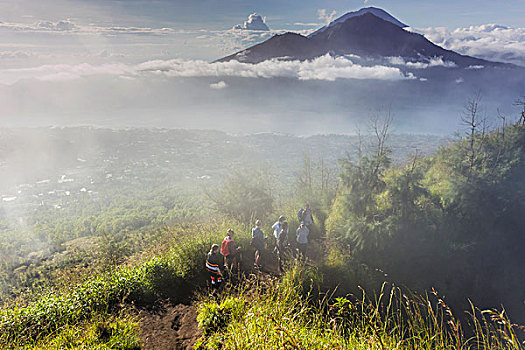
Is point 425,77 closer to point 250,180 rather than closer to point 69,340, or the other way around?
point 250,180

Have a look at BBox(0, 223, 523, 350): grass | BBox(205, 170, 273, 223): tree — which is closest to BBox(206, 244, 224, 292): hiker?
BBox(0, 223, 523, 350): grass

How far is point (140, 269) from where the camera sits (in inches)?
257

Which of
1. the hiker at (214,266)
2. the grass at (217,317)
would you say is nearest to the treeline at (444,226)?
the grass at (217,317)

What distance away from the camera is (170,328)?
508 centimetres

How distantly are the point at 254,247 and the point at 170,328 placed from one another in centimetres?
402

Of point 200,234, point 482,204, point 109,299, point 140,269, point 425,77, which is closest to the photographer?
point 109,299

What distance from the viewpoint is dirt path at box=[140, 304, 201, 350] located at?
180 inches

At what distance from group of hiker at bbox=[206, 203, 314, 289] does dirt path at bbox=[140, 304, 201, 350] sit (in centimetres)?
91

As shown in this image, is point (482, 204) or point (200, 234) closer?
point (200, 234)

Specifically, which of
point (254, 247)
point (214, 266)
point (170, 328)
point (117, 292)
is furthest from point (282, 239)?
point (117, 292)

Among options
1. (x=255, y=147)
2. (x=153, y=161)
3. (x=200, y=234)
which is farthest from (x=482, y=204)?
(x=153, y=161)

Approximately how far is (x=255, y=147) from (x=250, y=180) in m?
158

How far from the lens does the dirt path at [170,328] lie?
4578 mm

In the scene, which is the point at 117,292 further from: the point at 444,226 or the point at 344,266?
the point at 444,226
